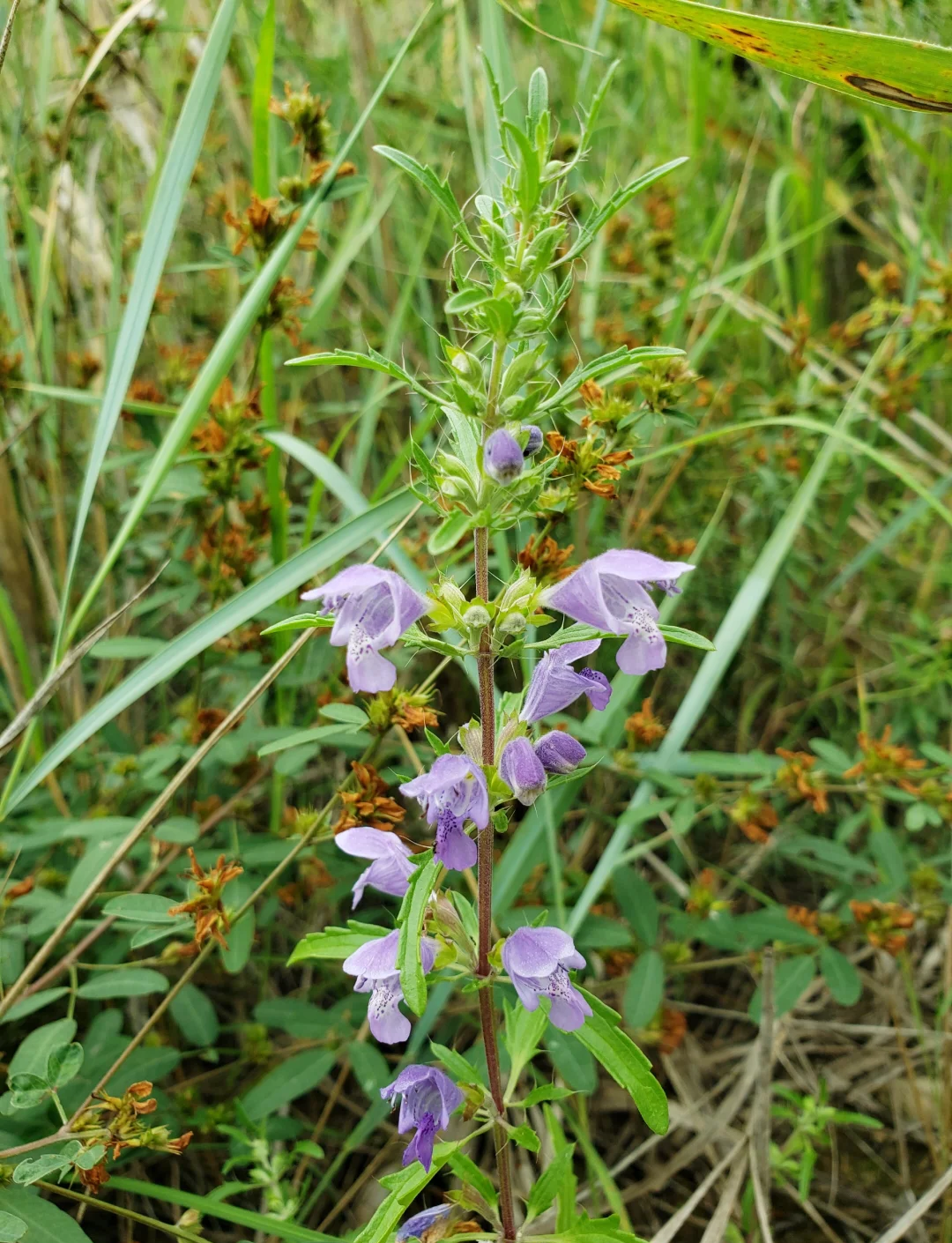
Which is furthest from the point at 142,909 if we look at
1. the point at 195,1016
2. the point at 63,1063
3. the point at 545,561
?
the point at 545,561

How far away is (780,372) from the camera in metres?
2.96

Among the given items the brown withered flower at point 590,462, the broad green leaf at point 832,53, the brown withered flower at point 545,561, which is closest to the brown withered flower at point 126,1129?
the brown withered flower at point 545,561

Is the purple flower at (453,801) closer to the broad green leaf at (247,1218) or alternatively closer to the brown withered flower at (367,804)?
the brown withered flower at (367,804)

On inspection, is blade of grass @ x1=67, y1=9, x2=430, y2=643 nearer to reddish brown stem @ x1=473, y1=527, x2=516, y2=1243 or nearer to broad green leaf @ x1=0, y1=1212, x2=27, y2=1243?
reddish brown stem @ x1=473, y1=527, x2=516, y2=1243

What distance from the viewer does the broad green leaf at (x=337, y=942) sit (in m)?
1.20

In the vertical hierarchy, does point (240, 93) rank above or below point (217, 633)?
above

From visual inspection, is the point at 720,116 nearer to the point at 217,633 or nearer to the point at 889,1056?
the point at 217,633

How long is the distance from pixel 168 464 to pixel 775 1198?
175 cm

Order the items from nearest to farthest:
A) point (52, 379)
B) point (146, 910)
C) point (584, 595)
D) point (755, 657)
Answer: point (584, 595), point (146, 910), point (52, 379), point (755, 657)

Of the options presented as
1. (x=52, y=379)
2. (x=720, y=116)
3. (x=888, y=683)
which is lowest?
(x=888, y=683)

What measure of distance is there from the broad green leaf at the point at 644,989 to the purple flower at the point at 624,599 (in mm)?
822

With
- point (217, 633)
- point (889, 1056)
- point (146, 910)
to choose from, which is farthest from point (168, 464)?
point (889, 1056)

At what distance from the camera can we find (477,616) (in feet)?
3.40

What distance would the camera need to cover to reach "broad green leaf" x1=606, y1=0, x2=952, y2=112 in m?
1.16
